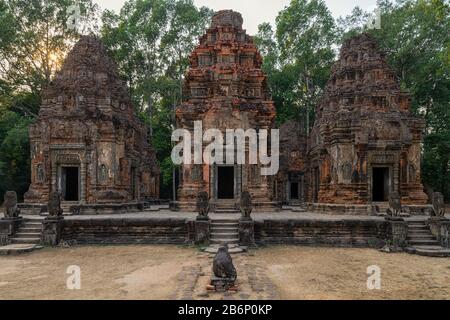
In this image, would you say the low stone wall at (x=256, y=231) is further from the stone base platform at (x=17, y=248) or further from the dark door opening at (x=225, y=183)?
the dark door opening at (x=225, y=183)

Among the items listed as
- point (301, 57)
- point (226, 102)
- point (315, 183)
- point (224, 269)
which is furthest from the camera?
point (301, 57)

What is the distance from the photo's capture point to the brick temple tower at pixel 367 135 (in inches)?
634

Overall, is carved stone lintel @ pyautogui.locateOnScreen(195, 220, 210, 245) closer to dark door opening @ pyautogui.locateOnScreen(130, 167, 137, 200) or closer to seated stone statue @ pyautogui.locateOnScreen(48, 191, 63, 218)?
seated stone statue @ pyautogui.locateOnScreen(48, 191, 63, 218)

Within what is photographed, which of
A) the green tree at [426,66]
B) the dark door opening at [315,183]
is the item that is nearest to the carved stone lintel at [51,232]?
the dark door opening at [315,183]

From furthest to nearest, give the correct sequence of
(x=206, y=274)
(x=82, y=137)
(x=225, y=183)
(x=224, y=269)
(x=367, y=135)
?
(x=225, y=183), (x=82, y=137), (x=367, y=135), (x=206, y=274), (x=224, y=269)

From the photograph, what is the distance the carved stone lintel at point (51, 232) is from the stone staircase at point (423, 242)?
12400mm

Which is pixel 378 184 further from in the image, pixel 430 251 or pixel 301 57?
pixel 301 57

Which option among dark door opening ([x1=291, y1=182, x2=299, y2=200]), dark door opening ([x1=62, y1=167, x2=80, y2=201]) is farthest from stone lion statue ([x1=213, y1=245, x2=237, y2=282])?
dark door opening ([x1=291, y1=182, x2=299, y2=200])

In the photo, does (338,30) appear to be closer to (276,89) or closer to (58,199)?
(276,89)

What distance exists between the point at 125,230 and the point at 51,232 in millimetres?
2588

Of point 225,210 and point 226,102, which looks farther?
point 226,102

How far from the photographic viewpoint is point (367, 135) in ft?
52.2

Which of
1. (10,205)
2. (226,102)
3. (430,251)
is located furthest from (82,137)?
(430,251)

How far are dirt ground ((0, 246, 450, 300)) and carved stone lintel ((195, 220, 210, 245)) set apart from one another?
57 centimetres
